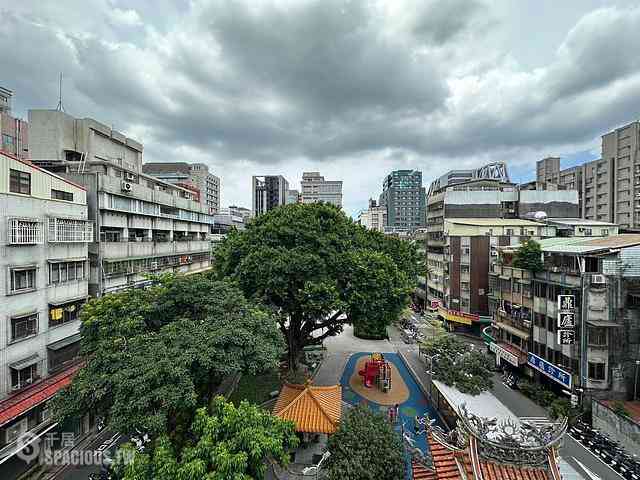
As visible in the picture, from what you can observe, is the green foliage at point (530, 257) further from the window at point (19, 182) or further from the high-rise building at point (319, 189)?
the high-rise building at point (319, 189)

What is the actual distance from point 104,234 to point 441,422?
97.7ft

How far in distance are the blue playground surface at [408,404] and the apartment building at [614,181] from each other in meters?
42.9

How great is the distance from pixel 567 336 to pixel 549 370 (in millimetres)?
3544

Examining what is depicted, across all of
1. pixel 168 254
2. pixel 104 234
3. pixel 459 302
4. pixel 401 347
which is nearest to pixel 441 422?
pixel 401 347

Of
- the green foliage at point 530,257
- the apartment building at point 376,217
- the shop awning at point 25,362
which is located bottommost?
the shop awning at point 25,362

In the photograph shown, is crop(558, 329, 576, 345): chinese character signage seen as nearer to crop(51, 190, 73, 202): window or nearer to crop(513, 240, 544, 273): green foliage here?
crop(513, 240, 544, 273): green foliage

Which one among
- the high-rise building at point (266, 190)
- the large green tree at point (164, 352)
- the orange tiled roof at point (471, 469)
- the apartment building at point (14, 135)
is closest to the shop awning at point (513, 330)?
the orange tiled roof at point (471, 469)

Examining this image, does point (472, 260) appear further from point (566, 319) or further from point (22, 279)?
point (22, 279)

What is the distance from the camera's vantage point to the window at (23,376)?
708 inches

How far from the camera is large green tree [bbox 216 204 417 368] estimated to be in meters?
21.5

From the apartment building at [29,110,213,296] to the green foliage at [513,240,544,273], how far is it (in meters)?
26.5

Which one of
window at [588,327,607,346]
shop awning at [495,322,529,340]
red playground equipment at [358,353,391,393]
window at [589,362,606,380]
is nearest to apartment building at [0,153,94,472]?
red playground equipment at [358,353,391,393]

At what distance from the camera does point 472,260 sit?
3944cm

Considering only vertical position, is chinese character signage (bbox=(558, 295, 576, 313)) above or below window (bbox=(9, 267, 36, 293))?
below
